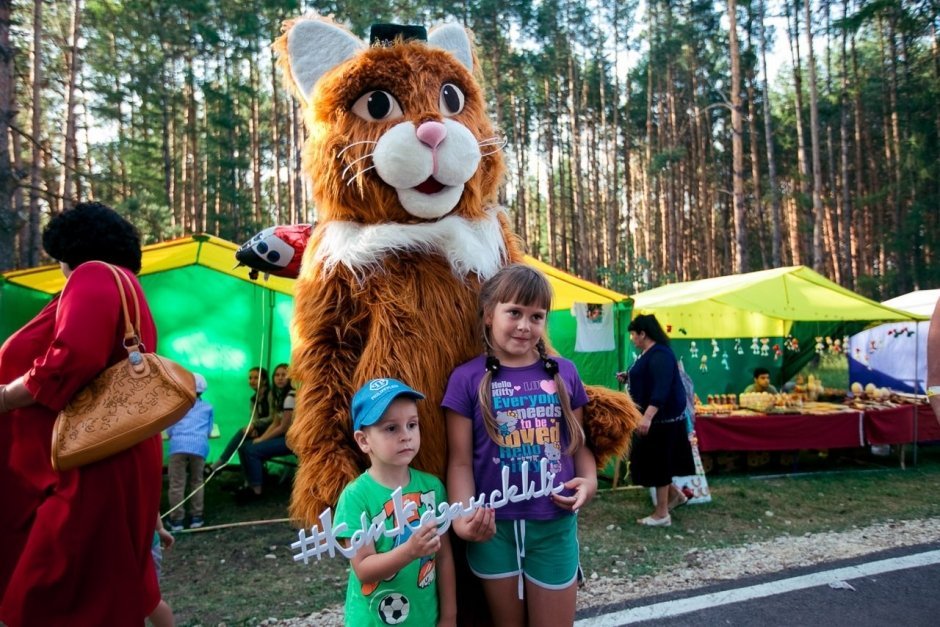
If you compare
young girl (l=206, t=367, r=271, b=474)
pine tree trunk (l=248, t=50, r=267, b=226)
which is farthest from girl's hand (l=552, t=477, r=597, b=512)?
pine tree trunk (l=248, t=50, r=267, b=226)

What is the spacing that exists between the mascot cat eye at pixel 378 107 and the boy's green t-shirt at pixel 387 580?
1.08 m

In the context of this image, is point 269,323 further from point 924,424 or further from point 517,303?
point 924,424

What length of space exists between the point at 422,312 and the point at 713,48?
2281 centimetres

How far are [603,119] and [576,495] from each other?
70.2ft

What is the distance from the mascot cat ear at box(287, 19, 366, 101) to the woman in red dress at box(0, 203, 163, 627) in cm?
86

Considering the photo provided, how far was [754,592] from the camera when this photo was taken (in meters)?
3.30

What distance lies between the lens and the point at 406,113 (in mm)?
1825

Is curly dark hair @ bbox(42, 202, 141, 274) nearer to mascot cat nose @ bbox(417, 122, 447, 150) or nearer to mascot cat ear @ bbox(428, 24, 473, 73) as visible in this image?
mascot cat nose @ bbox(417, 122, 447, 150)

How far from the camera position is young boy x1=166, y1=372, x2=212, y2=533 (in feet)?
15.7

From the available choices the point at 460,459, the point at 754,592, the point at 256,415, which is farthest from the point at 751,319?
the point at 460,459

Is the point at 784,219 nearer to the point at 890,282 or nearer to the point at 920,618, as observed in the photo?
the point at 890,282

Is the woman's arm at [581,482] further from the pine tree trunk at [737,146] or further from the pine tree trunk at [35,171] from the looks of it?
the pine tree trunk at [737,146]

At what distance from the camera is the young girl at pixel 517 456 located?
5.28ft

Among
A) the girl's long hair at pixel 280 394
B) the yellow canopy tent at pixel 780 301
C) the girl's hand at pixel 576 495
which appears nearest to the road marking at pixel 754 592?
the girl's hand at pixel 576 495
